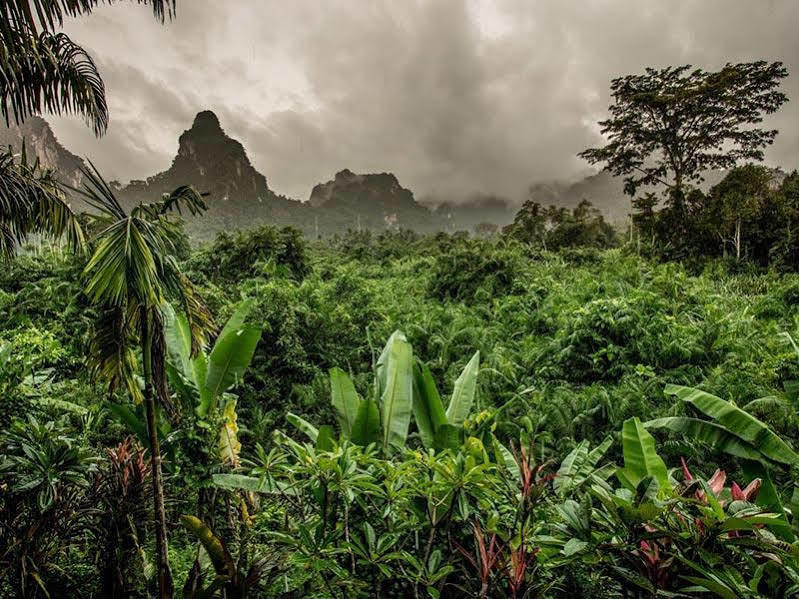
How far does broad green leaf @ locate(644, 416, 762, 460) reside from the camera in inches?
103

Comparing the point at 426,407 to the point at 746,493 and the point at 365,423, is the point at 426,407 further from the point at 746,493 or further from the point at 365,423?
the point at 746,493

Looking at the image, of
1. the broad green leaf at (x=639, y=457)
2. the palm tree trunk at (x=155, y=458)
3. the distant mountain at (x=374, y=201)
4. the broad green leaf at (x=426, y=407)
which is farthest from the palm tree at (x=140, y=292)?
the distant mountain at (x=374, y=201)

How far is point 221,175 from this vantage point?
92438 mm

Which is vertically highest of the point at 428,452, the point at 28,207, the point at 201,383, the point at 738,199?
the point at 738,199

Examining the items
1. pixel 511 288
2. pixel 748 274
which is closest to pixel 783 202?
pixel 748 274

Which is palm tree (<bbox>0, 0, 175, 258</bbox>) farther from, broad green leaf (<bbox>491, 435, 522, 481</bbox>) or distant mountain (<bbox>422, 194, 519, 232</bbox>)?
distant mountain (<bbox>422, 194, 519, 232</bbox>)

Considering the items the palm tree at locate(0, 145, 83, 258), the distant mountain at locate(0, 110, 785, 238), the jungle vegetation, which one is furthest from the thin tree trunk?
the distant mountain at locate(0, 110, 785, 238)

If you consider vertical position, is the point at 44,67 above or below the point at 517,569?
above

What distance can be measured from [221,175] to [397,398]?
336 feet

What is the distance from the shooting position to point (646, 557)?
165cm

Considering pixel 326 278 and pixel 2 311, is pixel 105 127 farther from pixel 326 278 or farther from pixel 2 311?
pixel 326 278

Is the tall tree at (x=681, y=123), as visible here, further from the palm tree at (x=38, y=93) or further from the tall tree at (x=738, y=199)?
the palm tree at (x=38, y=93)

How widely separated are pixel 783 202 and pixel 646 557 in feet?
45.9

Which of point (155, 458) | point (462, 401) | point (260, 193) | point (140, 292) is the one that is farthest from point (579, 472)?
point (260, 193)
